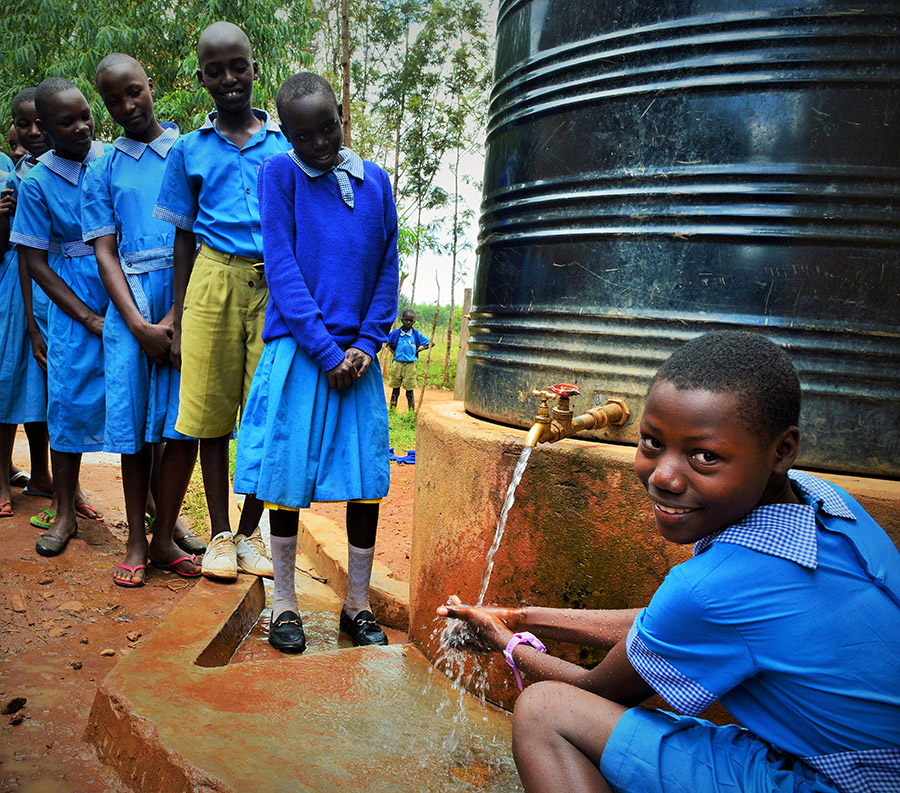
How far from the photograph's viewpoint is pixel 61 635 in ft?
8.16

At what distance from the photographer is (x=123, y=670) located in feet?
6.44

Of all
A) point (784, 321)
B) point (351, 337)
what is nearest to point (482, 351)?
point (351, 337)

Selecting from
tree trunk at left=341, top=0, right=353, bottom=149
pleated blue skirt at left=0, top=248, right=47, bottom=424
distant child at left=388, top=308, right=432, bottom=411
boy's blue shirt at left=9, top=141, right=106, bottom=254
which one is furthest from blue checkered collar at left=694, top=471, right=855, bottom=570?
distant child at left=388, top=308, right=432, bottom=411

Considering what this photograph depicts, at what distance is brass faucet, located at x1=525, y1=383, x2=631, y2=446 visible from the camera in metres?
1.84

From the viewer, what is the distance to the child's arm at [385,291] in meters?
2.58

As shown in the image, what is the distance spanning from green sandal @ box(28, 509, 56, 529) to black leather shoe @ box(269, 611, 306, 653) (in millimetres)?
1653

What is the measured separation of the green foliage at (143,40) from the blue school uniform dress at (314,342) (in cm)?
670

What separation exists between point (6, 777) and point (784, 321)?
6.91ft

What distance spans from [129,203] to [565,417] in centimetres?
215

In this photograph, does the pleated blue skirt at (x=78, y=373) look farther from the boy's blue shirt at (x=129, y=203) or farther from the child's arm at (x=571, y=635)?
the child's arm at (x=571, y=635)

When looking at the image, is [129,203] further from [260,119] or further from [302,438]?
[302,438]

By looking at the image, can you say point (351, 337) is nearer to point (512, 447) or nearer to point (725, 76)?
point (512, 447)

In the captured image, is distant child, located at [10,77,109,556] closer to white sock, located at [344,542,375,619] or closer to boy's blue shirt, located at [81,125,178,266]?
boy's blue shirt, located at [81,125,178,266]

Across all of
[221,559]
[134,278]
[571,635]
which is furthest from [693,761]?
[134,278]
